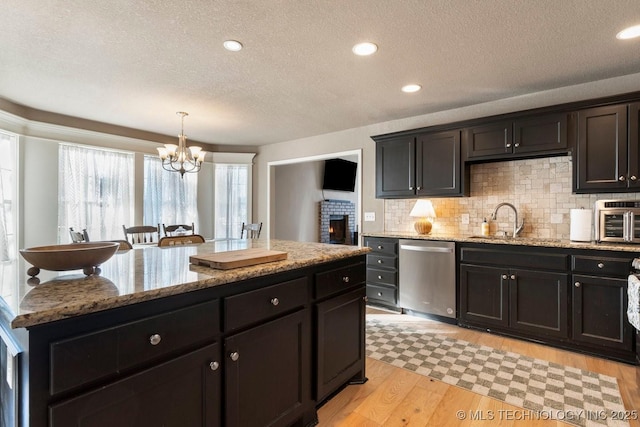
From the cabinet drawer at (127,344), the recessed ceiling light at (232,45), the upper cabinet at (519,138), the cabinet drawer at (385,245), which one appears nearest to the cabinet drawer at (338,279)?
the cabinet drawer at (127,344)

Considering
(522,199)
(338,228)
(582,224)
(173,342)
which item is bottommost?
(173,342)

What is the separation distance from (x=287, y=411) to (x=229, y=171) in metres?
4.83

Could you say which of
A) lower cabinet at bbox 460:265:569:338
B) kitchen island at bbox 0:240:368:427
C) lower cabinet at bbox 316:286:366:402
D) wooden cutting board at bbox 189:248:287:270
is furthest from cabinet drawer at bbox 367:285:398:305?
wooden cutting board at bbox 189:248:287:270

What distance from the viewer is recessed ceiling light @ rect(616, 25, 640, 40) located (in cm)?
206

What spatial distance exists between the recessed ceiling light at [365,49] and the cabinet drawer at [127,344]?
2007 mm

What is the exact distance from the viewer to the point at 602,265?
8.13 feet

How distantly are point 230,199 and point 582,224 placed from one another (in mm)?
4994

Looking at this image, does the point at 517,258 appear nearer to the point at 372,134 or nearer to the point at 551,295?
the point at 551,295

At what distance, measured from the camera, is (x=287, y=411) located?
1.58 metres

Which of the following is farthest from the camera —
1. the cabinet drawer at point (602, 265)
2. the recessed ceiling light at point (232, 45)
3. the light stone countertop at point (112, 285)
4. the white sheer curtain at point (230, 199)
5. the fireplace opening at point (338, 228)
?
the fireplace opening at point (338, 228)

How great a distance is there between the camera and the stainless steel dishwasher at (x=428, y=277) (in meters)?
3.26

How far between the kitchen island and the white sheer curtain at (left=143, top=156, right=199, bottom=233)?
3.37 metres

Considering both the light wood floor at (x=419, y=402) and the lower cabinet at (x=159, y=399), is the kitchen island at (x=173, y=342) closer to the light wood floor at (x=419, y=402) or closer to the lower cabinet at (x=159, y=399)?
the lower cabinet at (x=159, y=399)

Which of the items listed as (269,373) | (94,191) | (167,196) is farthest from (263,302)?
(167,196)
